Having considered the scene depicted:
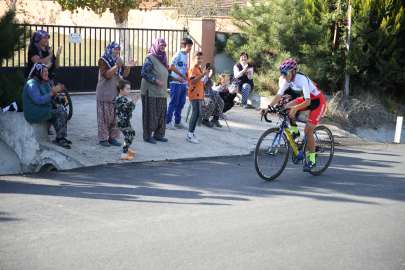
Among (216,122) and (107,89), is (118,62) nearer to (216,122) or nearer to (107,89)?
(107,89)

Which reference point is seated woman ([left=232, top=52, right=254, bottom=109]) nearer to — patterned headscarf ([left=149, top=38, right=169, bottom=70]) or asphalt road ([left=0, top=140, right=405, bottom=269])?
patterned headscarf ([left=149, top=38, right=169, bottom=70])

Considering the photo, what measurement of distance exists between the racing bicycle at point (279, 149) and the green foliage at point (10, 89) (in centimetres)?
557

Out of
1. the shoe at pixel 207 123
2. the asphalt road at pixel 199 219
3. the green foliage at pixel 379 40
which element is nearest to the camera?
the asphalt road at pixel 199 219

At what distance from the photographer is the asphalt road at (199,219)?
4.02m

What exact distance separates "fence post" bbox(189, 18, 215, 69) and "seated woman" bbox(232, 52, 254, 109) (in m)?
2.00

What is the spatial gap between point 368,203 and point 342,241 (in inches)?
59.7

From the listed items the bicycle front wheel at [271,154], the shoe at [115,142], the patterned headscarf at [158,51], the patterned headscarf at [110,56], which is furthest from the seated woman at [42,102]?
the bicycle front wheel at [271,154]

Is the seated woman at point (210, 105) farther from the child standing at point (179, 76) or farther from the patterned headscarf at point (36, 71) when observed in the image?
the patterned headscarf at point (36, 71)

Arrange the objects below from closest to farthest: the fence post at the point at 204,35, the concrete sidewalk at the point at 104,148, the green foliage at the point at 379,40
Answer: the concrete sidewalk at the point at 104,148, the fence post at the point at 204,35, the green foliage at the point at 379,40

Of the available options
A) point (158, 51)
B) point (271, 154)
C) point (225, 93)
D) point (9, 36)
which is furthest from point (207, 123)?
point (9, 36)

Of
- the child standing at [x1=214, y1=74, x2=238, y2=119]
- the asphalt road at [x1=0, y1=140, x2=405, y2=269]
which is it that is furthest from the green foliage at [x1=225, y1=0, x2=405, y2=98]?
the asphalt road at [x1=0, y1=140, x2=405, y2=269]

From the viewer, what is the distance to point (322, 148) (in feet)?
23.2

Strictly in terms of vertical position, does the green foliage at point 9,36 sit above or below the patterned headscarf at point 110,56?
above

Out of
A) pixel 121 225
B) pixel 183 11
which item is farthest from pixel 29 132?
pixel 183 11
